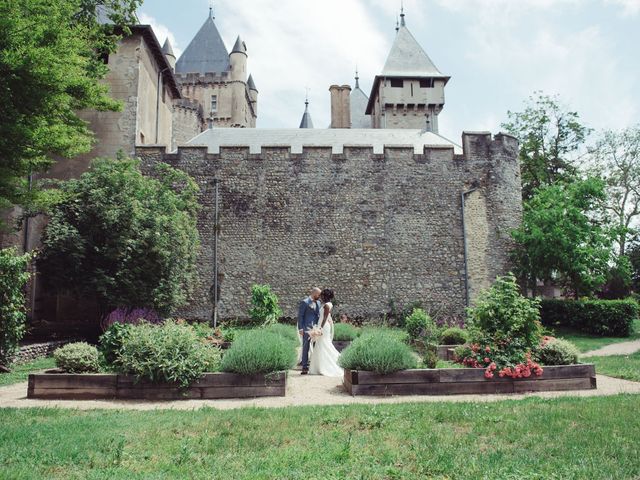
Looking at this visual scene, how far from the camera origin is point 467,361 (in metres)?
7.43

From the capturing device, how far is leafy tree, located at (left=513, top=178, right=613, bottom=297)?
16438 millimetres

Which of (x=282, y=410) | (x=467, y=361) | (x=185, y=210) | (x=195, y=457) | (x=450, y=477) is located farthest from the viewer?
(x=185, y=210)

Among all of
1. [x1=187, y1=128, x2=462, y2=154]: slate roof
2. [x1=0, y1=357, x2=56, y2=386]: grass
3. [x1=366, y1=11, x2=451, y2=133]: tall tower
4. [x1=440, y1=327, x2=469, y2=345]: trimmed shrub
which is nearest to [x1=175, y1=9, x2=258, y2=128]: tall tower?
[x1=366, y1=11, x2=451, y2=133]: tall tower

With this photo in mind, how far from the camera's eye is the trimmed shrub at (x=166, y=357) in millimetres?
6555

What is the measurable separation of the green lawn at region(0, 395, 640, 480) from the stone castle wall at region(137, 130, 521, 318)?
1167cm

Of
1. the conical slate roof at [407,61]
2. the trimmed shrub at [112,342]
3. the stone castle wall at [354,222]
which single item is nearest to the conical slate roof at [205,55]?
the conical slate roof at [407,61]

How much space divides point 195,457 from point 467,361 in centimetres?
463

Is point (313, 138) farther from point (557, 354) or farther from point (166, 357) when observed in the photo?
point (166, 357)

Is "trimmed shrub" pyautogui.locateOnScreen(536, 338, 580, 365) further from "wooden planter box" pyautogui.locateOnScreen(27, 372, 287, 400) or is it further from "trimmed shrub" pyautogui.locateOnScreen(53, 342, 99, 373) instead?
"trimmed shrub" pyautogui.locateOnScreen(53, 342, 99, 373)

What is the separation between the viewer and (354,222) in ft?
58.0

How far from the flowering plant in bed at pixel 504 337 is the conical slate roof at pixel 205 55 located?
3364 centimetres

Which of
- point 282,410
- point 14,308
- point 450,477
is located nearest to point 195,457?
point 282,410

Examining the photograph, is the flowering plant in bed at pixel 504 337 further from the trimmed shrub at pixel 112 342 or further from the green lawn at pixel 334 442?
the trimmed shrub at pixel 112 342

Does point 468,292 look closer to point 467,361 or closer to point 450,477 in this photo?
point 467,361
